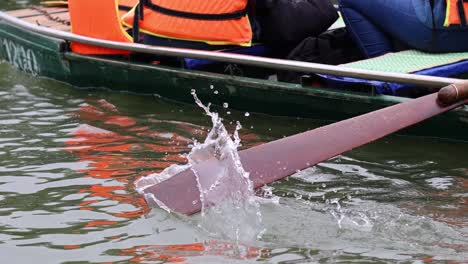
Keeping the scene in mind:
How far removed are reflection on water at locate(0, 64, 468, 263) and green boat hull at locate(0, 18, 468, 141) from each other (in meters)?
0.10

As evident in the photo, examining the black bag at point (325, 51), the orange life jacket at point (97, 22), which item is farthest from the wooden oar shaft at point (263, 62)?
the black bag at point (325, 51)

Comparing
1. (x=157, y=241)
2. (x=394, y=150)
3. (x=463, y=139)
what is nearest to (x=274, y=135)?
(x=394, y=150)

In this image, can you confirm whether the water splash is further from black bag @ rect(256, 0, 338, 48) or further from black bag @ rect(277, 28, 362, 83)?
black bag @ rect(256, 0, 338, 48)

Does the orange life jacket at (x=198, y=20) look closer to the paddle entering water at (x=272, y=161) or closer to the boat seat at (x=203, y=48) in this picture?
the boat seat at (x=203, y=48)

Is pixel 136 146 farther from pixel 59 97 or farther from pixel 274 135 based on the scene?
pixel 59 97

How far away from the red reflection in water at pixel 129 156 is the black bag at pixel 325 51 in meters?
0.52

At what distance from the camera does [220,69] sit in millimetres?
6320

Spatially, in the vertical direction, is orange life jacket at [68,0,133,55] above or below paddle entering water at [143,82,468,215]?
above

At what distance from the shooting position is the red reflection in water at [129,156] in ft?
13.5

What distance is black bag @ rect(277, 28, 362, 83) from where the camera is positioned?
595 centimetres

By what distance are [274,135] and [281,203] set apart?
46.7 inches

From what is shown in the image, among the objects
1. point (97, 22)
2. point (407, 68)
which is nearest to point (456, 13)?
point (407, 68)

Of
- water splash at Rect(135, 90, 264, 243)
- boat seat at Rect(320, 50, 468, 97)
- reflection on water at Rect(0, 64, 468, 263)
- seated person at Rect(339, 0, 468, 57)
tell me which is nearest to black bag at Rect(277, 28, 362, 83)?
seated person at Rect(339, 0, 468, 57)

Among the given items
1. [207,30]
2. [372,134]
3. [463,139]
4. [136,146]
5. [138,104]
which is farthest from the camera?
[138,104]
